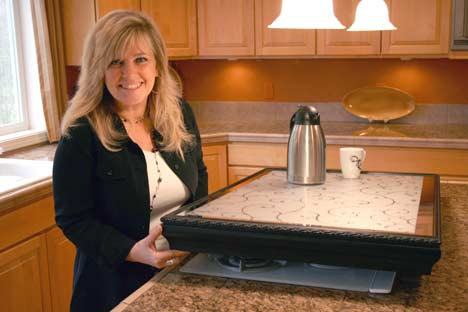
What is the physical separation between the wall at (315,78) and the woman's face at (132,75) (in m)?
2.52

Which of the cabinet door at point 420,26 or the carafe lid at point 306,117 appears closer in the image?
the carafe lid at point 306,117

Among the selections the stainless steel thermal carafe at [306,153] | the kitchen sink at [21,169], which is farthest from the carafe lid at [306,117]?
the kitchen sink at [21,169]

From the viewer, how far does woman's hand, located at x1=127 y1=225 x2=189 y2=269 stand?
142 centimetres

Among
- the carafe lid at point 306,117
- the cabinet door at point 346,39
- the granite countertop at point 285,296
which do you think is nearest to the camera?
the granite countertop at point 285,296

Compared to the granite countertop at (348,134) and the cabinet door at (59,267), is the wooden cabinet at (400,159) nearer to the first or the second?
the granite countertop at (348,134)

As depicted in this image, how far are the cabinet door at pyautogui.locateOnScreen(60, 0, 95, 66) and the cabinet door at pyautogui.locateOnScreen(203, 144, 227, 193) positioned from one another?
0.90 meters

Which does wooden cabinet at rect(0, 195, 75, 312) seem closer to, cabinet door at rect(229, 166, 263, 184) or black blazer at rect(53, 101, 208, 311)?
black blazer at rect(53, 101, 208, 311)

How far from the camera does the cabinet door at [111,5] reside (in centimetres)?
327

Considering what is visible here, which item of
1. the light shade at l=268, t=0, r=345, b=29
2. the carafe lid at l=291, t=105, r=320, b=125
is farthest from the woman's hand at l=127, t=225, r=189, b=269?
the light shade at l=268, t=0, r=345, b=29

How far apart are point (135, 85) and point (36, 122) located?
1940 mm

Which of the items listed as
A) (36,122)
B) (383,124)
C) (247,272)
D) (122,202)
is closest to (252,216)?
(247,272)

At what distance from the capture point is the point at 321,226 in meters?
1.29

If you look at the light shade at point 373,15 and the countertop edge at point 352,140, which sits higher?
the light shade at point 373,15

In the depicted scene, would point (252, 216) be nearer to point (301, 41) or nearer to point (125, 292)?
point (125, 292)
